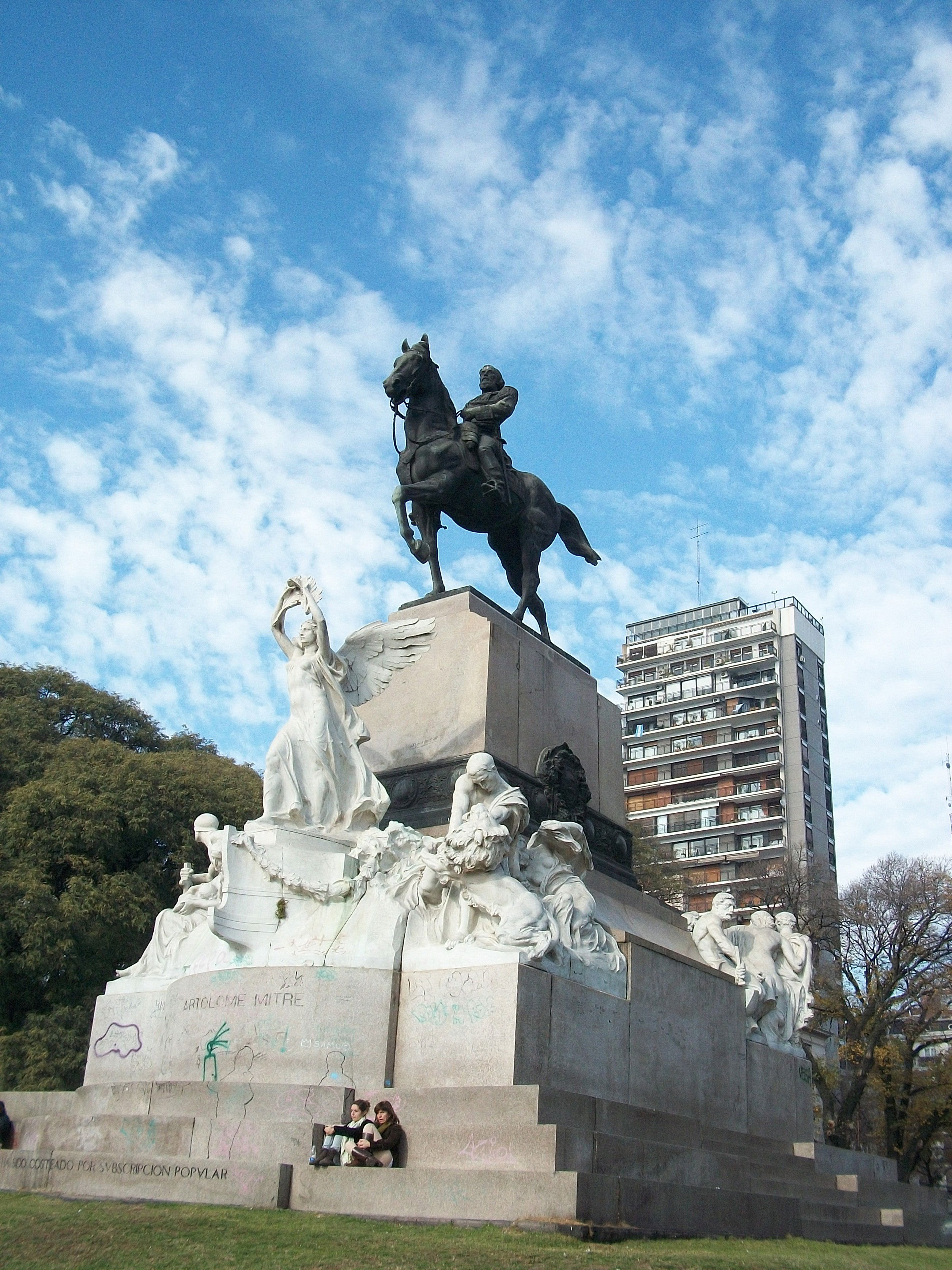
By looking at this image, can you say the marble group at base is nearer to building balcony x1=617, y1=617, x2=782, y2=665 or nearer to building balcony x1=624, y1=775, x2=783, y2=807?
building balcony x1=624, y1=775, x2=783, y2=807

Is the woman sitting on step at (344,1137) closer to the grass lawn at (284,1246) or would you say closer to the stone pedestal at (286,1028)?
the grass lawn at (284,1246)

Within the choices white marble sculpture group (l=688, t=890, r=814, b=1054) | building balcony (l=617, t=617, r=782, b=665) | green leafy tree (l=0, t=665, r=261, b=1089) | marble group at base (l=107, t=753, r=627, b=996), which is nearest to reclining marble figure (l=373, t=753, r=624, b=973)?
marble group at base (l=107, t=753, r=627, b=996)

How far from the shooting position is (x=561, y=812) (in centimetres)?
1438

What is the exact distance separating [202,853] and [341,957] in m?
17.5

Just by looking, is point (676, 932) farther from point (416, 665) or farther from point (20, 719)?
point (20, 719)

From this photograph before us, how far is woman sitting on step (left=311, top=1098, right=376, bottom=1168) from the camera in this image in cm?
844

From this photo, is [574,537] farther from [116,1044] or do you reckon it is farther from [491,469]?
[116,1044]

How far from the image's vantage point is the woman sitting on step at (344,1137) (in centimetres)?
844

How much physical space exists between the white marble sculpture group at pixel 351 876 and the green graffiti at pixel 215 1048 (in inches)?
30.2

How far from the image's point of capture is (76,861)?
25.3 m

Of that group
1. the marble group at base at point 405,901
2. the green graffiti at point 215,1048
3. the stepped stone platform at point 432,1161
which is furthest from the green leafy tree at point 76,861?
the green graffiti at point 215,1048

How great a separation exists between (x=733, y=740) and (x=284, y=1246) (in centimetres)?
6524

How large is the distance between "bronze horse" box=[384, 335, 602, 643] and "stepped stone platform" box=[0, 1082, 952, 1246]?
24.6 feet

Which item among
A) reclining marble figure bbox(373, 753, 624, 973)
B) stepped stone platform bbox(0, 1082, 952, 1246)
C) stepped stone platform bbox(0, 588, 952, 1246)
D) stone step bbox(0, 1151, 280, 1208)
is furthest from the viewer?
reclining marble figure bbox(373, 753, 624, 973)
